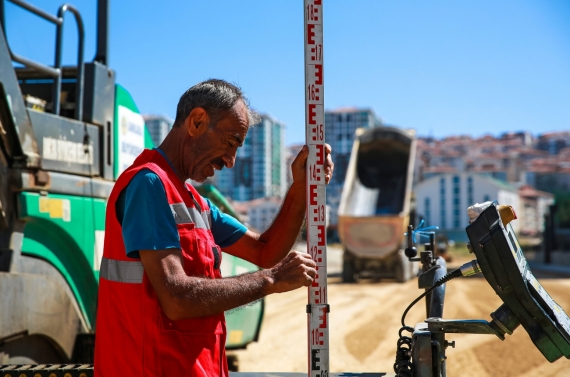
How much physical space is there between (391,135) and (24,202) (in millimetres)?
19922

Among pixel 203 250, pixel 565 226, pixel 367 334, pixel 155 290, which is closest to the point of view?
pixel 155 290

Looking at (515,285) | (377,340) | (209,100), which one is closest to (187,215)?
(209,100)

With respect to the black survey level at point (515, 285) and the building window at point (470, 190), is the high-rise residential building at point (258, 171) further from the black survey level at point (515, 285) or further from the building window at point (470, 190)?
the black survey level at point (515, 285)

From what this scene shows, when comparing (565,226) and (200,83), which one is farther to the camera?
(565,226)

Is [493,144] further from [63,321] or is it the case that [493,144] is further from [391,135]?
[63,321]

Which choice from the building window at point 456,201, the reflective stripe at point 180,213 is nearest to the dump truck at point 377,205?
the reflective stripe at point 180,213

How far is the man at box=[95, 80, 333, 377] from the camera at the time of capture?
7.67 feet

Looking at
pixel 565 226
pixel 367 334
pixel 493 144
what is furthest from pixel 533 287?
pixel 493 144

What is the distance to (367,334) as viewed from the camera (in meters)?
11.7

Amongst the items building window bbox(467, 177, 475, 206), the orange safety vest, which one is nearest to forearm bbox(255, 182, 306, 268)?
the orange safety vest

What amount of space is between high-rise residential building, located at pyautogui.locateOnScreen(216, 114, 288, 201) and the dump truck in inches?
2450

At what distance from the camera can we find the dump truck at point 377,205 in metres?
20.3

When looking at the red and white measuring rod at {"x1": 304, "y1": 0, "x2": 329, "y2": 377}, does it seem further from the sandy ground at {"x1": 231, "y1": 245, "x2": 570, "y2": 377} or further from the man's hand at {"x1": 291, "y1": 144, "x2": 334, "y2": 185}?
the sandy ground at {"x1": 231, "y1": 245, "x2": 570, "y2": 377}

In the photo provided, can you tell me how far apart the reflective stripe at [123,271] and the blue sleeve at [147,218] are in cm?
4
